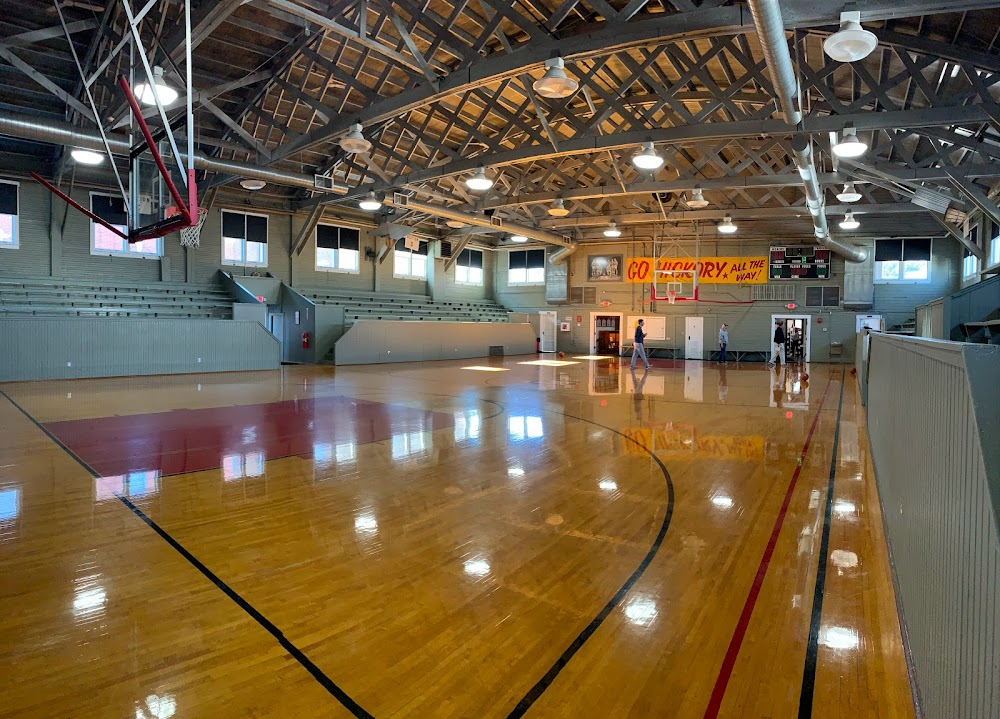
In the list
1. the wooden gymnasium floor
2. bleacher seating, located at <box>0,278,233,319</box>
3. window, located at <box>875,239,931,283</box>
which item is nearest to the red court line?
the wooden gymnasium floor

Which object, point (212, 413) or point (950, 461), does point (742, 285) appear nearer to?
point (212, 413)

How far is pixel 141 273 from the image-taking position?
60.3 ft

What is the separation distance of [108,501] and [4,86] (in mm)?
13636

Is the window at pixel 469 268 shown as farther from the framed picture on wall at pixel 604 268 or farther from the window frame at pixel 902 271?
the window frame at pixel 902 271

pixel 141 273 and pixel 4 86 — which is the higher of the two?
pixel 4 86

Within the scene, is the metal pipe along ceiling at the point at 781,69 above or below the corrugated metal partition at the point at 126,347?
above

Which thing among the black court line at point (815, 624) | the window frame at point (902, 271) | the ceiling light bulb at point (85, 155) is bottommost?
the black court line at point (815, 624)

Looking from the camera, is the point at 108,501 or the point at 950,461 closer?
the point at 950,461

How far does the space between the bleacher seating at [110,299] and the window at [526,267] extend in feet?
48.4

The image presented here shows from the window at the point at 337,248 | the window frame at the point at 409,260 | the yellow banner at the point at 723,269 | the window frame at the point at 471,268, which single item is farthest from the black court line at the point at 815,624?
the window frame at the point at 471,268

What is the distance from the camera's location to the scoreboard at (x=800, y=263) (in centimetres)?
2422

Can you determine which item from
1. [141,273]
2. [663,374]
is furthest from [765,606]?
[141,273]

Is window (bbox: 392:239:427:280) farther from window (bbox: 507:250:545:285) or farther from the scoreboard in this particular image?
the scoreboard

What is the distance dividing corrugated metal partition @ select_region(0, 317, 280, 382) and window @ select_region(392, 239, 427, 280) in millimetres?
8965
